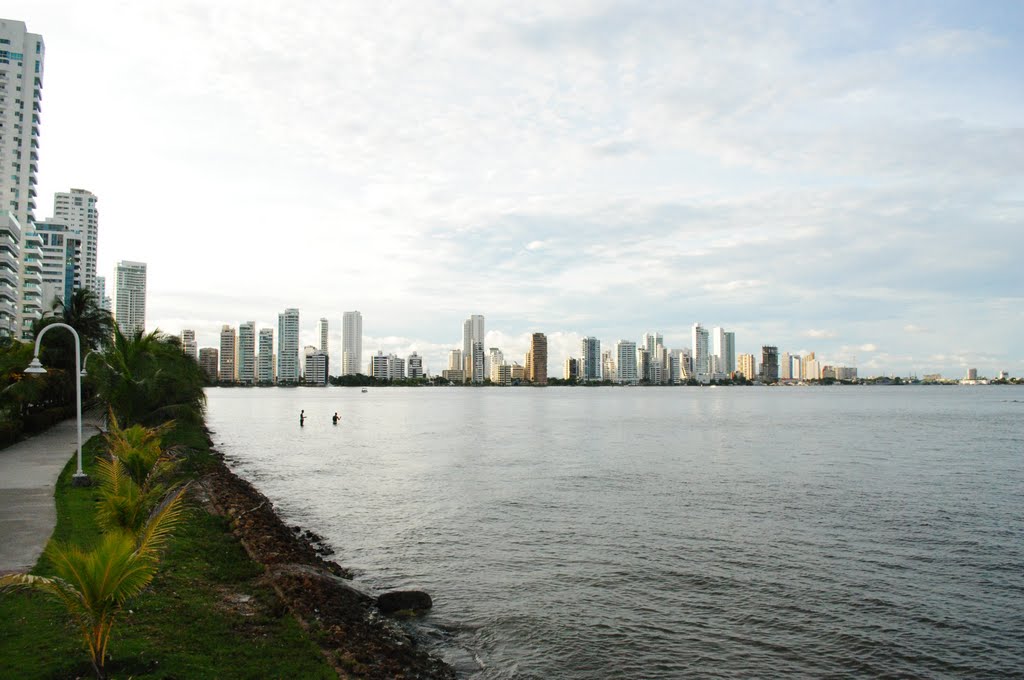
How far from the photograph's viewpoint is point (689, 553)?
75.6 ft

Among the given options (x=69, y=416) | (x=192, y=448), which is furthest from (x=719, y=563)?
(x=69, y=416)

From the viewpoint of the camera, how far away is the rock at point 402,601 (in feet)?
57.9

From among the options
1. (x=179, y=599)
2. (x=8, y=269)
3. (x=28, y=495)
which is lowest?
(x=179, y=599)

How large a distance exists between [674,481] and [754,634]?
72.2 ft

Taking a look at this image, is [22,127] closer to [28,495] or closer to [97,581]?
[28,495]

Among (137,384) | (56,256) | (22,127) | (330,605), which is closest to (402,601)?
(330,605)

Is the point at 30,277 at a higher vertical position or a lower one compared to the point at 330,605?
higher

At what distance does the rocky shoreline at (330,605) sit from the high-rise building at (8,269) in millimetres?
94032

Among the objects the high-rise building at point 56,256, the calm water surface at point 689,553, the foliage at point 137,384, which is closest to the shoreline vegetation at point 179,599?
the calm water surface at point 689,553

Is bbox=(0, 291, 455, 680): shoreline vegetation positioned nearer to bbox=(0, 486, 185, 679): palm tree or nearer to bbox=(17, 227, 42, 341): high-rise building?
bbox=(0, 486, 185, 679): palm tree

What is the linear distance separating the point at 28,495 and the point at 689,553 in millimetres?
20990

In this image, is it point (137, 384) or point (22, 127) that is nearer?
point (137, 384)

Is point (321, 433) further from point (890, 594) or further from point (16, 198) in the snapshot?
point (16, 198)

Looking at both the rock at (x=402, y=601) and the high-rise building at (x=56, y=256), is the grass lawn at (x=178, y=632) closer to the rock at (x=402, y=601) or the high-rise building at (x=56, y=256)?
the rock at (x=402, y=601)
